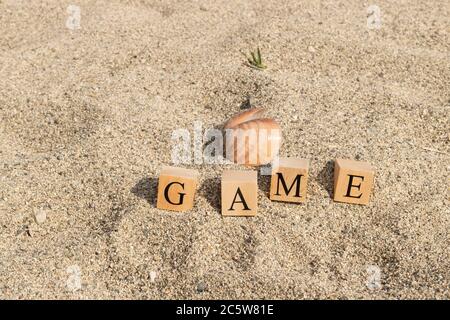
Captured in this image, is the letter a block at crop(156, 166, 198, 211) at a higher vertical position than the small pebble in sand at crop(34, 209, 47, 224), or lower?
higher

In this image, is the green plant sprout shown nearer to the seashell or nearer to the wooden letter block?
the seashell

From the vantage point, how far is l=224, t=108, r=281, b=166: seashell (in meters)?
2.18

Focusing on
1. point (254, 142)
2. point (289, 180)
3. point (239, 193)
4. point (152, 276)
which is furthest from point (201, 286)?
point (254, 142)

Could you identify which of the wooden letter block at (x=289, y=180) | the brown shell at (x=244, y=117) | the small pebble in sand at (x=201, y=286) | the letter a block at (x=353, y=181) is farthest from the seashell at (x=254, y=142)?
the small pebble in sand at (x=201, y=286)

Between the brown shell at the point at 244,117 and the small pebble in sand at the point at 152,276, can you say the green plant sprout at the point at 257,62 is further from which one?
the small pebble in sand at the point at 152,276

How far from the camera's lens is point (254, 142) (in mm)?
2188

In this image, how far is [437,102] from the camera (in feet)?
8.72

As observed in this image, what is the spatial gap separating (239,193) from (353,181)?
411mm

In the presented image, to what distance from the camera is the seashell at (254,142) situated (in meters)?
2.18

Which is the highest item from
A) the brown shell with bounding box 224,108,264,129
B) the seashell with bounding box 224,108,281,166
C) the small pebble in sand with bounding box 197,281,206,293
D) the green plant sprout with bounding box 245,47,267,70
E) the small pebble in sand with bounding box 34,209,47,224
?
the green plant sprout with bounding box 245,47,267,70

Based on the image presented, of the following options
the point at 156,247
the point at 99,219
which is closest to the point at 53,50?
the point at 99,219

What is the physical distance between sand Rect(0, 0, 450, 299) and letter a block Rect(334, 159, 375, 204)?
0.04 m

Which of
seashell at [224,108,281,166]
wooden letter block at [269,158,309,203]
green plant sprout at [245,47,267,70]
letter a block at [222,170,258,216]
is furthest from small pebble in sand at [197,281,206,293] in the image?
green plant sprout at [245,47,267,70]

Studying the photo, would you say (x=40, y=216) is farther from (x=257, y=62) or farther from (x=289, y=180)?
(x=257, y=62)
